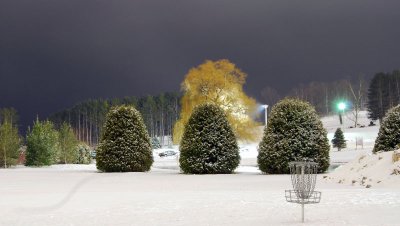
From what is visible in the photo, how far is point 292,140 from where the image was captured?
27.3m

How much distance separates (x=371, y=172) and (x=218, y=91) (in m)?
28.5

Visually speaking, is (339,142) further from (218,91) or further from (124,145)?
(124,145)

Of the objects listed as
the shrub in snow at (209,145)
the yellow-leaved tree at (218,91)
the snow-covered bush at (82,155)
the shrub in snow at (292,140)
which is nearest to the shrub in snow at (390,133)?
the shrub in snow at (292,140)

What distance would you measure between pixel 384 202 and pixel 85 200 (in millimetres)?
8761

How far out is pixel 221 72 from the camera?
48438 mm

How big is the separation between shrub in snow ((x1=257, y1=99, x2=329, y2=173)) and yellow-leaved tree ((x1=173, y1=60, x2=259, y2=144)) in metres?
19.6

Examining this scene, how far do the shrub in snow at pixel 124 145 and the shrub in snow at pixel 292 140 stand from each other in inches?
307

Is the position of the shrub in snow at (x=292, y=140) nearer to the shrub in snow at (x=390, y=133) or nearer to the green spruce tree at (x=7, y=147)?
the shrub in snow at (x=390, y=133)

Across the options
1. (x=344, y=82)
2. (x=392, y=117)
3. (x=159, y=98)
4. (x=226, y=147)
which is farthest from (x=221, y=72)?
(x=344, y=82)

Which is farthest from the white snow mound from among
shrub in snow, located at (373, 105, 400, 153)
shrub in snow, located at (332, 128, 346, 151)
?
shrub in snow, located at (332, 128, 346, 151)

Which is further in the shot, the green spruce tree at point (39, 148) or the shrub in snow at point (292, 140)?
the green spruce tree at point (39, 148)

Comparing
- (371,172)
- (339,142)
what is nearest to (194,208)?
(371,172)

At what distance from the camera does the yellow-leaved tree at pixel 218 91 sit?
47.9 metres

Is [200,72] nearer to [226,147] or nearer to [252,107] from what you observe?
[252,107]
